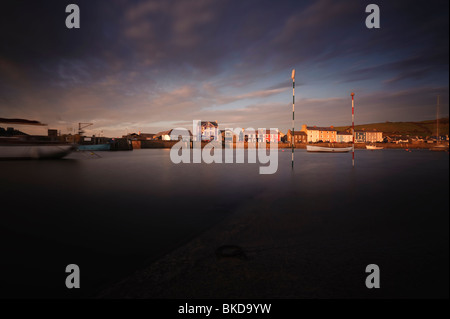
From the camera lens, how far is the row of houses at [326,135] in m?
114

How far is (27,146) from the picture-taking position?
3064 centimetres

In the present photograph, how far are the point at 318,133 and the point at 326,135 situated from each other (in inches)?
233

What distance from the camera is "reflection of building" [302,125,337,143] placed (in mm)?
117750

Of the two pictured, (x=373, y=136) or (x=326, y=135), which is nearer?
(x=326, y=135)

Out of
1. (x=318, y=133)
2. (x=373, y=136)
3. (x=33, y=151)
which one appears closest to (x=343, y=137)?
(x=318, y=133)

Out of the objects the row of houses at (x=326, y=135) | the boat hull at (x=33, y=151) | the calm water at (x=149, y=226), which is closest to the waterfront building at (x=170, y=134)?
the row of houses at (x=326, y=135)

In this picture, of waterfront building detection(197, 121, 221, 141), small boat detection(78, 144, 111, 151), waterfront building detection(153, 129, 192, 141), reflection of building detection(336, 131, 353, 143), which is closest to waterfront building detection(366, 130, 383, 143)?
reflection of building detection(336, 131, 353, 143)

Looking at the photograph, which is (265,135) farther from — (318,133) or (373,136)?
(373,136)

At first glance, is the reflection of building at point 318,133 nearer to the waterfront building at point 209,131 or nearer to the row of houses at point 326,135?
the row of houses at point 326,135

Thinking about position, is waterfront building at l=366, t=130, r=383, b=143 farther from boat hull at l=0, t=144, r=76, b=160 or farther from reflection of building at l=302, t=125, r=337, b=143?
boat hull at l=0, t=144, r=76, b=160

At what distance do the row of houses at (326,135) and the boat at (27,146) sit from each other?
103408 millimetres

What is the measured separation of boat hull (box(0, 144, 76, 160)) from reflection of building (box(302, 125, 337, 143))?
112m
